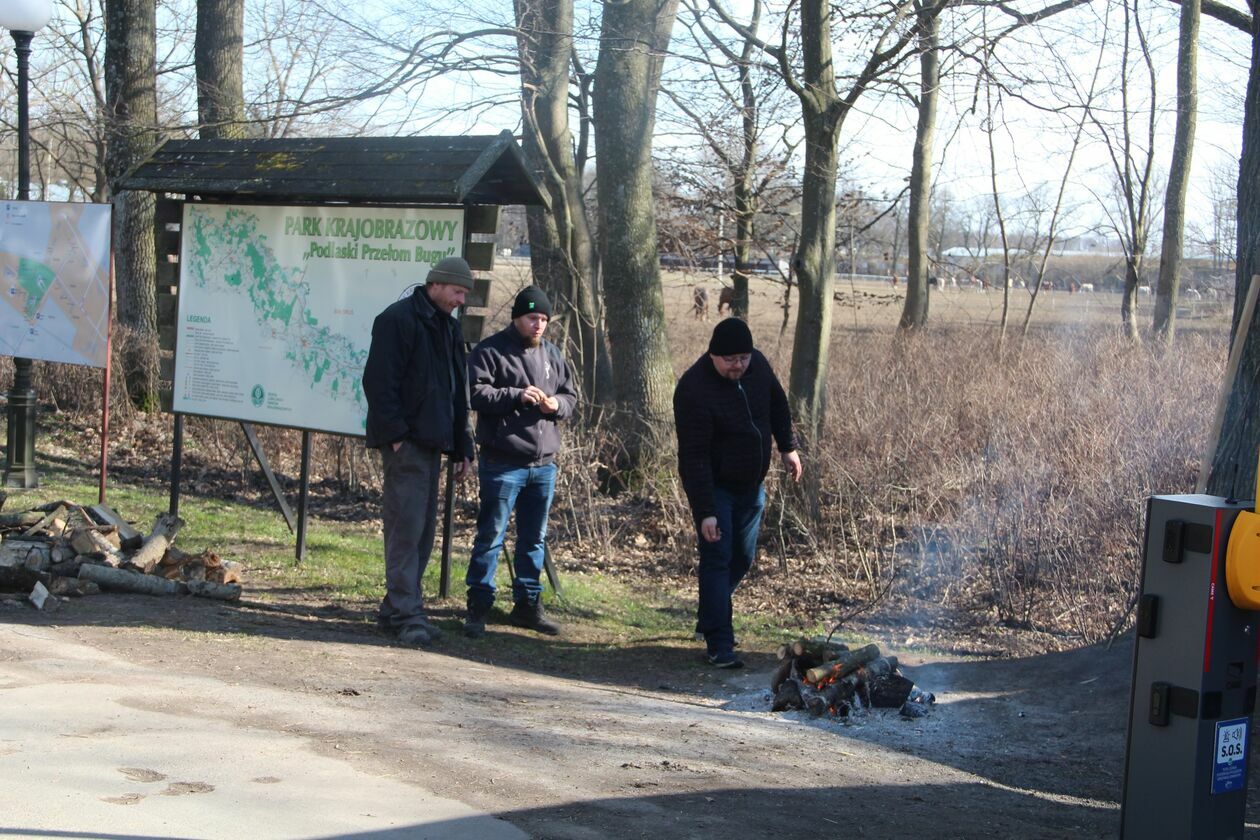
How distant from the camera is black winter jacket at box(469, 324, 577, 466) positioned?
7508mm

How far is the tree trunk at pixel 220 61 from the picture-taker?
14.9 meters

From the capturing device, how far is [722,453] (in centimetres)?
723

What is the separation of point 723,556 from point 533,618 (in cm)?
146

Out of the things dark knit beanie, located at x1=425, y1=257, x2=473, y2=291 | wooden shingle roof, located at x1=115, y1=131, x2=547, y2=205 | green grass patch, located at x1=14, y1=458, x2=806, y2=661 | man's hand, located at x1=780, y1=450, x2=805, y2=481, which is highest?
wooden shingle roof, located at x1=115, y1=131, x2=547, y2=205

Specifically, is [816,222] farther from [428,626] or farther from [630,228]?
[428,626]

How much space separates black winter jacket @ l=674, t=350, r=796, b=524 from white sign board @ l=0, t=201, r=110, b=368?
5108mm

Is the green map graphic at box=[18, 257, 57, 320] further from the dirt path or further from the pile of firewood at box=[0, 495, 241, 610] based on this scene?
the dirt path

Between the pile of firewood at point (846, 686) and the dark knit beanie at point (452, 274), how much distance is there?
284cm

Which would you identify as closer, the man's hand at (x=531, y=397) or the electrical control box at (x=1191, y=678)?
the electrical control box at (x=1191, y=678)

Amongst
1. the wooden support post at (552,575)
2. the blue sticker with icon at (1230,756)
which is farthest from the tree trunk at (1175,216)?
the blue sticker with icon at (1230,756)

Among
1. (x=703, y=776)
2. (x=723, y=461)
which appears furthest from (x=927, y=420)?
(x=703, y=776)

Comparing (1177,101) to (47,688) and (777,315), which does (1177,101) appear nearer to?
(47,688)

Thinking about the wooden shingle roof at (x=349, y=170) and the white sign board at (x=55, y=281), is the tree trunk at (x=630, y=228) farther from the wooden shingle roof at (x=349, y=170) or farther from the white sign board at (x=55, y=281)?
the white sign board at (x=55, y=281)

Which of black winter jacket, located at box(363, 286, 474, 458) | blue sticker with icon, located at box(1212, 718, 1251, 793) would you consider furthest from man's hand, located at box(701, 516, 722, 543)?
blue sticker with icon, located at box(1212, 718, 1251, 793)
